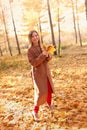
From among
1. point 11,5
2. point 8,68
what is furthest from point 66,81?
point 11,5

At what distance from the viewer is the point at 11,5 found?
2969 centimetres

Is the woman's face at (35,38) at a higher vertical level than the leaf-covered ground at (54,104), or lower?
higher

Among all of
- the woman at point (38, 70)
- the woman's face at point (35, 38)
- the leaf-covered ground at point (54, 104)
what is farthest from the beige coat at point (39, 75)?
the leaf-covered ground at point (54, 104)

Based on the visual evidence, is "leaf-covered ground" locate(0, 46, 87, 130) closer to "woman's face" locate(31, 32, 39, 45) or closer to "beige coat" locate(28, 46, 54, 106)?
"beige coat" locate(28, 46, 54, 106)

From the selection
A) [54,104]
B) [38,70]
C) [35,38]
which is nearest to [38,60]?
[38,70]

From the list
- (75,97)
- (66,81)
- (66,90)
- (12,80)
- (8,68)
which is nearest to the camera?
(75,97)

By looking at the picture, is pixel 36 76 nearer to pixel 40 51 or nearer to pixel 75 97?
pixel 40 51

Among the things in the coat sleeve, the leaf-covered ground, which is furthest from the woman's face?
the leaf-covered ground

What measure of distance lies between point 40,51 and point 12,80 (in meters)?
6.08

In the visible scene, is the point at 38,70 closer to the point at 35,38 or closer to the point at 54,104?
the point at 35,38

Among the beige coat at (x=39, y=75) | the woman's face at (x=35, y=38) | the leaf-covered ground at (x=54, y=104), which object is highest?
the woman's face at (x=35, y=38)

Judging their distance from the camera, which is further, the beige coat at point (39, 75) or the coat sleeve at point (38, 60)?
the beige coat at point (39, 75)

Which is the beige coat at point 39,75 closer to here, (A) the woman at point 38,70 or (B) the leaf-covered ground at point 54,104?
(A) the woman at point 38,70

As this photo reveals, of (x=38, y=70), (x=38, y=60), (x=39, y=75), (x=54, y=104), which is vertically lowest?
(x=54, y=104)
